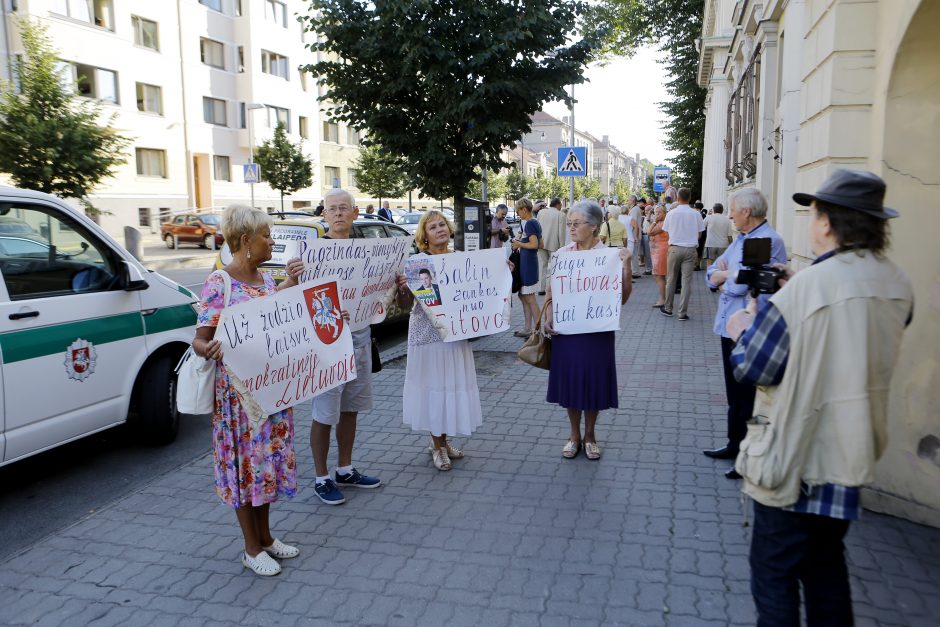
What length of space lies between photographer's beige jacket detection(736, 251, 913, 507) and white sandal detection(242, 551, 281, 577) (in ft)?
8.29

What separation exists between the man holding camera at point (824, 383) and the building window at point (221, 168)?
138 feet

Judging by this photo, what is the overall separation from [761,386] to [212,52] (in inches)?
1739

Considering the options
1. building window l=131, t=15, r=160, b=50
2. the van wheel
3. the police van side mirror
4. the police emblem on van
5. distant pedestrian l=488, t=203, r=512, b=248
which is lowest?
the van wheel

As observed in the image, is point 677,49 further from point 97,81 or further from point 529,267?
point 97,81

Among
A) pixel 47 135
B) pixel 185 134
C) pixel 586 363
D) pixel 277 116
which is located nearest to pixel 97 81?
pixel 185 134

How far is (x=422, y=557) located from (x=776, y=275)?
2.34m

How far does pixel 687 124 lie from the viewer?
3256cm

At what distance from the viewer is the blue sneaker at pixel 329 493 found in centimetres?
464

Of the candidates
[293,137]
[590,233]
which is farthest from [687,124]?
[590,233]

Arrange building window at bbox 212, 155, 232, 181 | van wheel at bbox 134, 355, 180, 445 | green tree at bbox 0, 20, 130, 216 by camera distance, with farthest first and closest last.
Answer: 1. building window at bbox 212, 155, 232, 181
2. green tree at bbox 0, 20, 130, 216
3. van wheel at bbox 134, 355, 180, 445

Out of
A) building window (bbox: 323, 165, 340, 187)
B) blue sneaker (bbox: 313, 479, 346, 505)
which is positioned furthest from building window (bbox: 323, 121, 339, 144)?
blue sneaker (bbox: 313, 479, 346, 505)

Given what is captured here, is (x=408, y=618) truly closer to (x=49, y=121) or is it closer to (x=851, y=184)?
(x=851, y=184)

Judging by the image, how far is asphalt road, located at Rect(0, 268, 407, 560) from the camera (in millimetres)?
4629

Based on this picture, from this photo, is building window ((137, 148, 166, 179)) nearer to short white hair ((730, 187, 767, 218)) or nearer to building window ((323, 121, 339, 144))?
building window ((323, 121, 339, 144))
